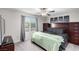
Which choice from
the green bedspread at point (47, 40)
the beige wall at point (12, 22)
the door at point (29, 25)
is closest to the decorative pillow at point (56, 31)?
the green bedspread at point (47, 40)

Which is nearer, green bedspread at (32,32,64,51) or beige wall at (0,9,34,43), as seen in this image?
beige wall at (0,9,34,43)

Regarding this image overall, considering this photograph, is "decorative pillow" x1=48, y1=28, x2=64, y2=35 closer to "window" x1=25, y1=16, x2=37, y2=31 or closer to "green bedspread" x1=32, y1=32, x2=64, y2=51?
"green bedspread" x1=32, y1=32, x2=64, y2=51

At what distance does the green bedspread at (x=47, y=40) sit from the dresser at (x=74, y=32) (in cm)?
16

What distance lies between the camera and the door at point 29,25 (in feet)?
4.05

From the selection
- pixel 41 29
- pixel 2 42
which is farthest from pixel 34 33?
pixel 2 42

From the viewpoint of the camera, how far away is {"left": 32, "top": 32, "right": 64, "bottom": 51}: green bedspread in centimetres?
119

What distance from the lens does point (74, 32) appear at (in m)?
1.19

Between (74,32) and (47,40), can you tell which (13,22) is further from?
(74,32)

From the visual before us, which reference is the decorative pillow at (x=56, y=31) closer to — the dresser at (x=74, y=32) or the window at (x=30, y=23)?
the dresser at (x=74, y=32)

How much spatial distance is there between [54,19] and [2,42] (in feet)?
2.95

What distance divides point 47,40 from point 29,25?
398 mm

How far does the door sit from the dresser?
0.57 m

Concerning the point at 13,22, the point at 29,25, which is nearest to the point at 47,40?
the point at 29,25

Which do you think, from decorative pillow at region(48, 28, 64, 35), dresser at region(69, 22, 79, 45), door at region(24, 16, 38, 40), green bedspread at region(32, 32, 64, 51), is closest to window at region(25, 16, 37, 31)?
door at region(24, 16, 38, 40)
